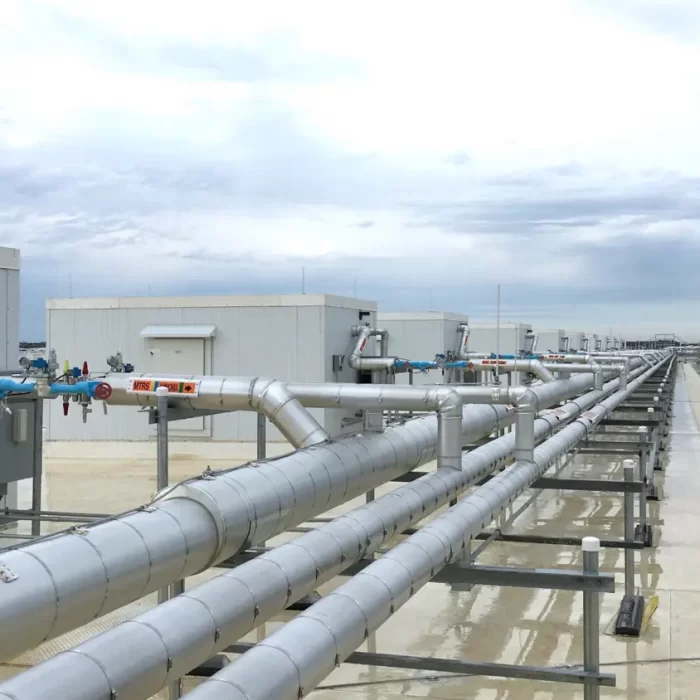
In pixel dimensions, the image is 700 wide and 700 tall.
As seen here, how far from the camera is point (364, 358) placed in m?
22.8

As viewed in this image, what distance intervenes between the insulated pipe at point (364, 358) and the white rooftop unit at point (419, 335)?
6090mm

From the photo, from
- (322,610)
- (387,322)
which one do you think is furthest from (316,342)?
(322,610)

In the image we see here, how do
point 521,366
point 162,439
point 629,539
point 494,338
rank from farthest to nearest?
point 494,338, point 521,366, point 629,539, point 162,439

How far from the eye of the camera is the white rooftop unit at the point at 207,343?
869 inches

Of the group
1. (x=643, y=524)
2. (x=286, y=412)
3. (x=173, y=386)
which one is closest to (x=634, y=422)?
(x=643, y=524)

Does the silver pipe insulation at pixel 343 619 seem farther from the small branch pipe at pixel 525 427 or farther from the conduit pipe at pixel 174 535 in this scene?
the small branch pipe at pixel 525 427

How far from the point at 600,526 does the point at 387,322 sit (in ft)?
53.8

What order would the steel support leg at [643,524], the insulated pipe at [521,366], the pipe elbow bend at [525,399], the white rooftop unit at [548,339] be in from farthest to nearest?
the white rooftop unit at [548,339], the insulated pipe at [521,366], the steel support leg at [643,524], the pipe elbow bend at [525,399]

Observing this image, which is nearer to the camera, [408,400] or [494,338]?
[408,400]

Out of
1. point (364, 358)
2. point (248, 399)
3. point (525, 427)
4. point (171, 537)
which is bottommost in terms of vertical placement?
point (171, 537)

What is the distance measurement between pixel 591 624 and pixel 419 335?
77.8ft

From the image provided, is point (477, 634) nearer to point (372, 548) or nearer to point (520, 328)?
point (372, 548)

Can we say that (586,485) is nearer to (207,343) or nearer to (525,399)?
(525,399)

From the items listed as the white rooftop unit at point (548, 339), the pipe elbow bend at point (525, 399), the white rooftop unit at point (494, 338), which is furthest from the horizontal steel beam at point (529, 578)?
the white rooftop unit at point (548, 339)
